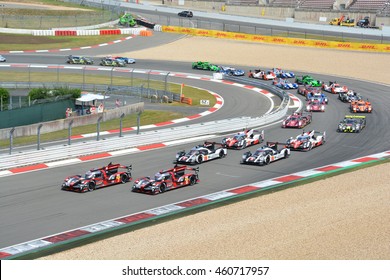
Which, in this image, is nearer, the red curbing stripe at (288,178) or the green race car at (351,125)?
the red curbing stripe at (288,178)

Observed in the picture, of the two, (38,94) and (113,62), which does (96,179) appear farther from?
(113,62)

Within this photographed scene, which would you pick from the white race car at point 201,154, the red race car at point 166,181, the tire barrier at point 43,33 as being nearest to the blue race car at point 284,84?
the white race car at point 201,154

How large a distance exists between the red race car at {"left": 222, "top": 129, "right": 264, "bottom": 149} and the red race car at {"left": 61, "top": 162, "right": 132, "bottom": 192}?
7.86 m

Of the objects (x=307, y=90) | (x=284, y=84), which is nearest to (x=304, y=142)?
(x=307, y=90)

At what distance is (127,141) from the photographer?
36.7 metres

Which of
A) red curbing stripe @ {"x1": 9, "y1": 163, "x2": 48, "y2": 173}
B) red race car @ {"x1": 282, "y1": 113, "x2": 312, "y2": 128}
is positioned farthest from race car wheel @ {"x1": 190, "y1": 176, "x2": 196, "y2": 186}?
red race car @ {"x1": 282, "y1": 113, "x2": 312, "y2": 128}

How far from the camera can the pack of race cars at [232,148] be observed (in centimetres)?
2878

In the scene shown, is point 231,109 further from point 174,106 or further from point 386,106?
point 386,106

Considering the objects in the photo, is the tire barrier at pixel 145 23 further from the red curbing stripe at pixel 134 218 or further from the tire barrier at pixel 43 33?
the red curbing stripe at pixel 134 218

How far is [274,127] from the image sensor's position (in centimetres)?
4362

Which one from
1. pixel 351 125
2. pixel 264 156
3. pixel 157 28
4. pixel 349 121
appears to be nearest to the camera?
pixel 264 156

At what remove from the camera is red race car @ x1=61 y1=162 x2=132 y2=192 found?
93.5 ft

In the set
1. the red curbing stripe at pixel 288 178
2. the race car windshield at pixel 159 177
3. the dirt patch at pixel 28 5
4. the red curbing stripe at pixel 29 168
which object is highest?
the dirt patch at pixel 28 5

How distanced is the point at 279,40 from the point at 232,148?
48628 millimetres
